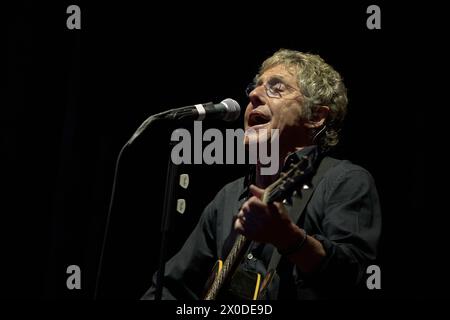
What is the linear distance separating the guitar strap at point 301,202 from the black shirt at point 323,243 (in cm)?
2

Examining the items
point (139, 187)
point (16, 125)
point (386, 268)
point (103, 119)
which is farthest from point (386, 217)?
point (16, 125)

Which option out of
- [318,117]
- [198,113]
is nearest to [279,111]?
[318,117]

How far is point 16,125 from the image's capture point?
114 inches

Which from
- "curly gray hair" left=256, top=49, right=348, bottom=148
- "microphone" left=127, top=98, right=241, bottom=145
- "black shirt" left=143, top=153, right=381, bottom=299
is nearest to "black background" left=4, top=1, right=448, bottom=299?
"curly gray hair" left=256, top=49, right=348, bottom=148

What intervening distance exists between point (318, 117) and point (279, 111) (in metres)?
0.21

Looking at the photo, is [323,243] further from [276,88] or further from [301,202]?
[276,88]

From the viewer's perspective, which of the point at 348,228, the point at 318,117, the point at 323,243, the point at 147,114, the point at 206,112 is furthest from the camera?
Answer: the point at 147,114

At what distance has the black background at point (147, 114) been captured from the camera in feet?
8.70

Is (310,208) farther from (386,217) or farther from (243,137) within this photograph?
(386,217)

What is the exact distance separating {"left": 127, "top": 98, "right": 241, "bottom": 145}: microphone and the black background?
875 millimetres

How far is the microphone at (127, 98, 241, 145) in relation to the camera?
1979 mm

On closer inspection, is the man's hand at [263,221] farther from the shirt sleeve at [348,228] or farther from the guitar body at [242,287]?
the guitar body at [242,287]

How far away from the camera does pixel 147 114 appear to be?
10.4 ft

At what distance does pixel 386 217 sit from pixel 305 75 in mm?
792
